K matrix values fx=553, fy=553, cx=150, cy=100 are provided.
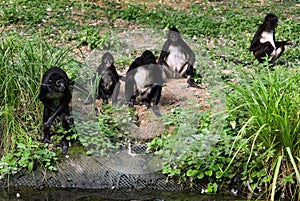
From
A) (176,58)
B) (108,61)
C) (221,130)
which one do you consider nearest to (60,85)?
(108,61)

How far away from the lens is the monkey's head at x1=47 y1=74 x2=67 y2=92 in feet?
18.4

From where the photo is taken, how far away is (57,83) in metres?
5.61

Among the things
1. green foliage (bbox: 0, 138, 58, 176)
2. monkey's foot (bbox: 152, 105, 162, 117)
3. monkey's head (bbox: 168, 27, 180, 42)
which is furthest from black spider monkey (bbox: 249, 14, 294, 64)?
green foliage (bbox: 0, 138, 58, 176)

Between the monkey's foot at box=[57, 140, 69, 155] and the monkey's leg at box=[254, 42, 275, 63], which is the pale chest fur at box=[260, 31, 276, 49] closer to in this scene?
the monkey's leg at box=[254, 42, 275, 63]

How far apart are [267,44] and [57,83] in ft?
13.2

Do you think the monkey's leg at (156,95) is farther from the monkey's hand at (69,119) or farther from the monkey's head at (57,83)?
the monkey's head at (57,83)

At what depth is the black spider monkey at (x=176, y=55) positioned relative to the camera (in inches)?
302

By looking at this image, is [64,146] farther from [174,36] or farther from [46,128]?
[174,36]

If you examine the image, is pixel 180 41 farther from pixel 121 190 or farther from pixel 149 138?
pixel 121 190

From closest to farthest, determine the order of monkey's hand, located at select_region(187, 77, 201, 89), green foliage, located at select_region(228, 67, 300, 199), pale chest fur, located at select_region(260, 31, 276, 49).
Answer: green foliage, located at select_region(228, 67, 300, 199) < monkey's hand, located at select_region(187, 77, 201, 89) < pale chest fur, located at select_region(260, 31, 276, 49)

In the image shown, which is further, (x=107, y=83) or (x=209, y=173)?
(x=107, y=83)

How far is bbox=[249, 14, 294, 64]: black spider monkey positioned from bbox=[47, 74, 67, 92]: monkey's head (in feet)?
12.3

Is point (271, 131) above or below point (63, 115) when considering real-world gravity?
above

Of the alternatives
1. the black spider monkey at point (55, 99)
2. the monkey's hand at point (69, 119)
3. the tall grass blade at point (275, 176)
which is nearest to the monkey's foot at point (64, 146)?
Answer: the black spider monkey at point (55, 99)
